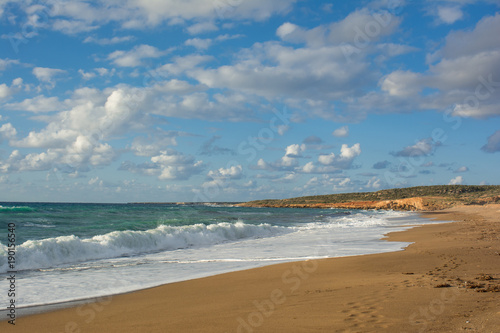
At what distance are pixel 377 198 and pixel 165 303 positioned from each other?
111m

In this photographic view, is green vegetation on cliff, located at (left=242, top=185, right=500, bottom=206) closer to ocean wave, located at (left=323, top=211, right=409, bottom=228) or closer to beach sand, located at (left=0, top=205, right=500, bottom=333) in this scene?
ocean wave, located at (left=323, top=211, right=409, bottom=228)

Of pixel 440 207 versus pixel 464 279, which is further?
pixel 440 207

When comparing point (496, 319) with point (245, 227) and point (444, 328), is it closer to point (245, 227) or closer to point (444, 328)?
point (444, 328)

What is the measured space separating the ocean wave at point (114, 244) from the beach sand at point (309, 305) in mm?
6050

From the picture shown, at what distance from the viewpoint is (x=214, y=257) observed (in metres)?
13.0

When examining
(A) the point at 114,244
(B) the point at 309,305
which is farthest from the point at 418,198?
(B) the point at 309,305

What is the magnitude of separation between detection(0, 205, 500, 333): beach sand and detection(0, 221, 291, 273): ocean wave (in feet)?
19.9

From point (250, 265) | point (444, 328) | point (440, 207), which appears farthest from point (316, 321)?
point (440, 207)

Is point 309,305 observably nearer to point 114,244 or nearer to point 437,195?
point 114,244

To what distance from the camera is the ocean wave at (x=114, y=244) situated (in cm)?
1134

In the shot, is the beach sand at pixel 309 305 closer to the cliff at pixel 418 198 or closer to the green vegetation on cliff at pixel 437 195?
the cliff at pixel 418 198

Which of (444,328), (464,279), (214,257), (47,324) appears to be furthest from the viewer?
(214,257)

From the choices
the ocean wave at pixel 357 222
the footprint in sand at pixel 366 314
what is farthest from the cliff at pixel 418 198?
the footprint in sand at pixel 366 314

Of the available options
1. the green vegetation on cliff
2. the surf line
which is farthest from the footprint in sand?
the green vegetation on cliff
